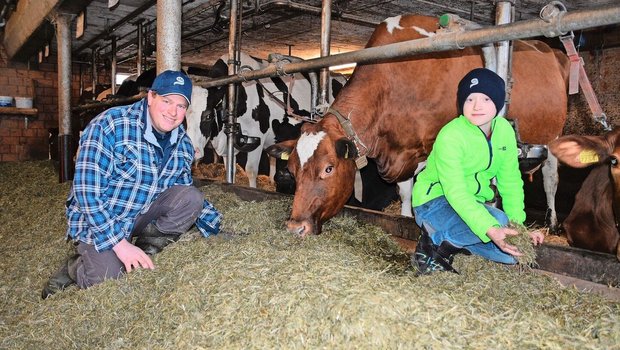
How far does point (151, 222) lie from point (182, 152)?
51 centimetres

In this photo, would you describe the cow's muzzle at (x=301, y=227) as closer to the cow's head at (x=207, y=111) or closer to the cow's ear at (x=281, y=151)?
the cow's ear at (x=281, y=151)

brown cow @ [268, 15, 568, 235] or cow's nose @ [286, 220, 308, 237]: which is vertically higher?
brown cow @ [268, 15, 568, 235]

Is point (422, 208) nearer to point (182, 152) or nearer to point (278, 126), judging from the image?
point (182, 152)

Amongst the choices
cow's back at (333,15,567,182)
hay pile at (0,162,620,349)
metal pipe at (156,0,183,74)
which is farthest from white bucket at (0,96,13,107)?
cow's back at (333,15,567,182)

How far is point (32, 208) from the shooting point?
5.97m

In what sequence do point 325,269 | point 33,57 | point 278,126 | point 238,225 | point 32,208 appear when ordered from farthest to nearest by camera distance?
1. point 33,57
2. point 278,126
3. point 32,208
4. point 238,225
5. point 325,269

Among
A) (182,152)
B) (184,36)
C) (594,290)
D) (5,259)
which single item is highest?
(184,36)

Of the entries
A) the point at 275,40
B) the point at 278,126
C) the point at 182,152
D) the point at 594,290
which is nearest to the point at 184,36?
the point at 275,40

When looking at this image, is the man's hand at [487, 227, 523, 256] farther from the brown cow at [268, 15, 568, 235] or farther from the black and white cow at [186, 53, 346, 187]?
the black and white cow at [186, 53, 346, 187]

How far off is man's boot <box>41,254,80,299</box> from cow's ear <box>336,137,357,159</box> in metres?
1.88

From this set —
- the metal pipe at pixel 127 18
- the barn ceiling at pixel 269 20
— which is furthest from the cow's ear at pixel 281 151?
the metal pipe at pixel 127 18

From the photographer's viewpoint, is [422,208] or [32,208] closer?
[422,208]

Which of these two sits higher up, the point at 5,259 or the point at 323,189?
the point at 323,189

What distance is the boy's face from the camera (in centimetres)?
259
